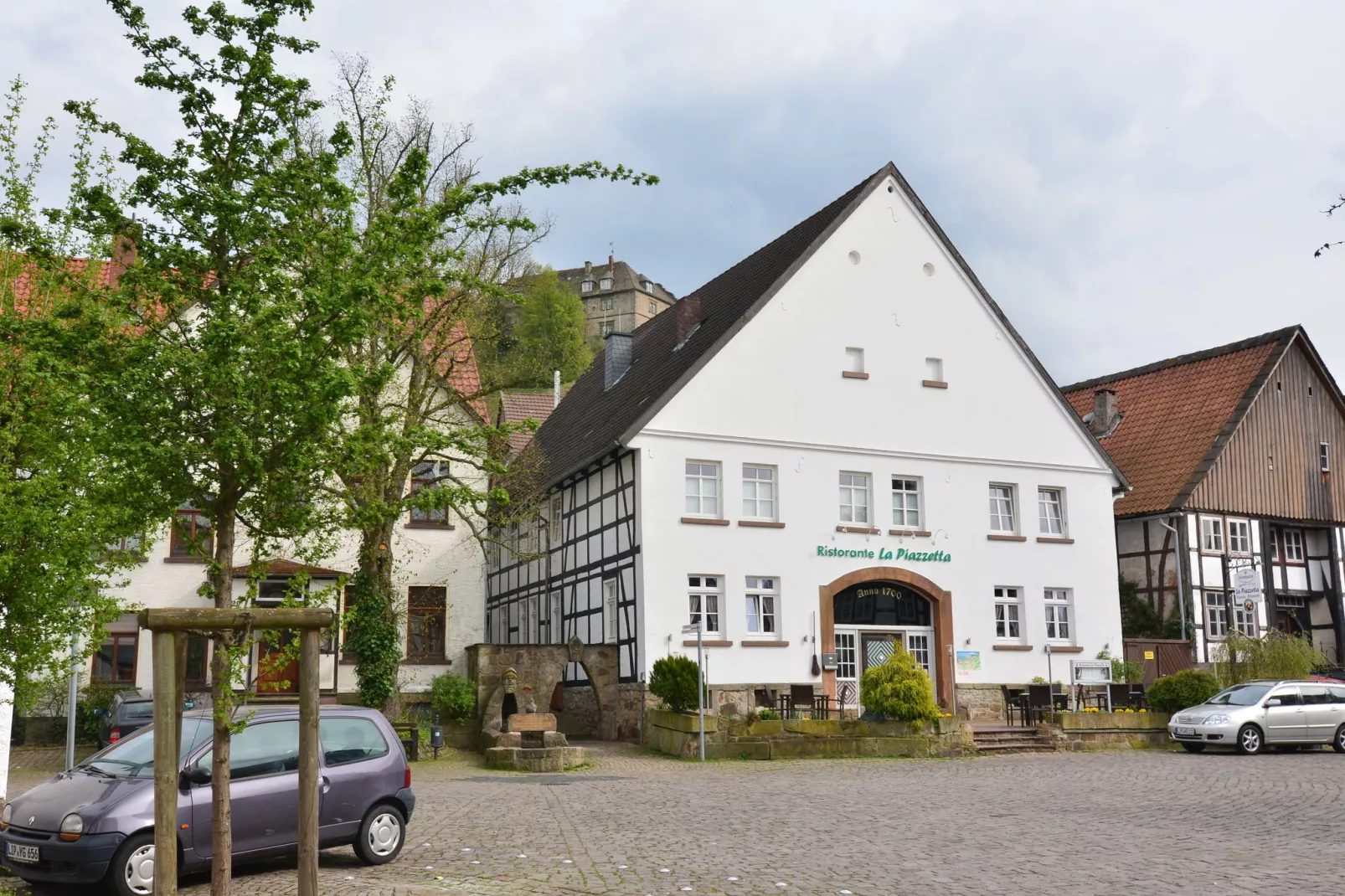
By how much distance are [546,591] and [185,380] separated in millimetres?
23884

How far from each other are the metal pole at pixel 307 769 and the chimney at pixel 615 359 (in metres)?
26.3

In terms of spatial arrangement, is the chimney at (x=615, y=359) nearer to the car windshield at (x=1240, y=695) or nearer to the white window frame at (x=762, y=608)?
the white window frame at (x=762, y=608)

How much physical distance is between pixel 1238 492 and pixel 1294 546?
3.19 metres

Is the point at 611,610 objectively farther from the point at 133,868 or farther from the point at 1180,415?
the point at 1180,415

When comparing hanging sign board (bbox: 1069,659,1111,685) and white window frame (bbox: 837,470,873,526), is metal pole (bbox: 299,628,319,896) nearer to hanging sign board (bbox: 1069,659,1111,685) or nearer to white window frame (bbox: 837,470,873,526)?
white window frame (bbox: 837,470,873,526)

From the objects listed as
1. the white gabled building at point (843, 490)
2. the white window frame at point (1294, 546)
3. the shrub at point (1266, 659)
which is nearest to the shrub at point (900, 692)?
the white gabled building at point (843, 490)

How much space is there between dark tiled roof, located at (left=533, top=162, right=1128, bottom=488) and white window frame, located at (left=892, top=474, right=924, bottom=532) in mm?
4707

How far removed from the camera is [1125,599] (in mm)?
35281

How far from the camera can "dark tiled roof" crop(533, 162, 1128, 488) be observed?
27984 mm

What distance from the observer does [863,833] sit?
1299 centimetres

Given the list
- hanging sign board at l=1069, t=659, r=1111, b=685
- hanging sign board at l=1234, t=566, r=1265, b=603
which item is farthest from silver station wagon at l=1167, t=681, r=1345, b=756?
hanging sign board at l=1234, t=566, r=1265, b=603

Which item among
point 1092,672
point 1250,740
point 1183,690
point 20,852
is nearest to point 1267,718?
point 1250,740

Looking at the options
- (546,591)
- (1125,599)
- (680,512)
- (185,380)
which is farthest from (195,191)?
(1125,599)

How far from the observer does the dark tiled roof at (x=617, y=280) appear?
113 metres
